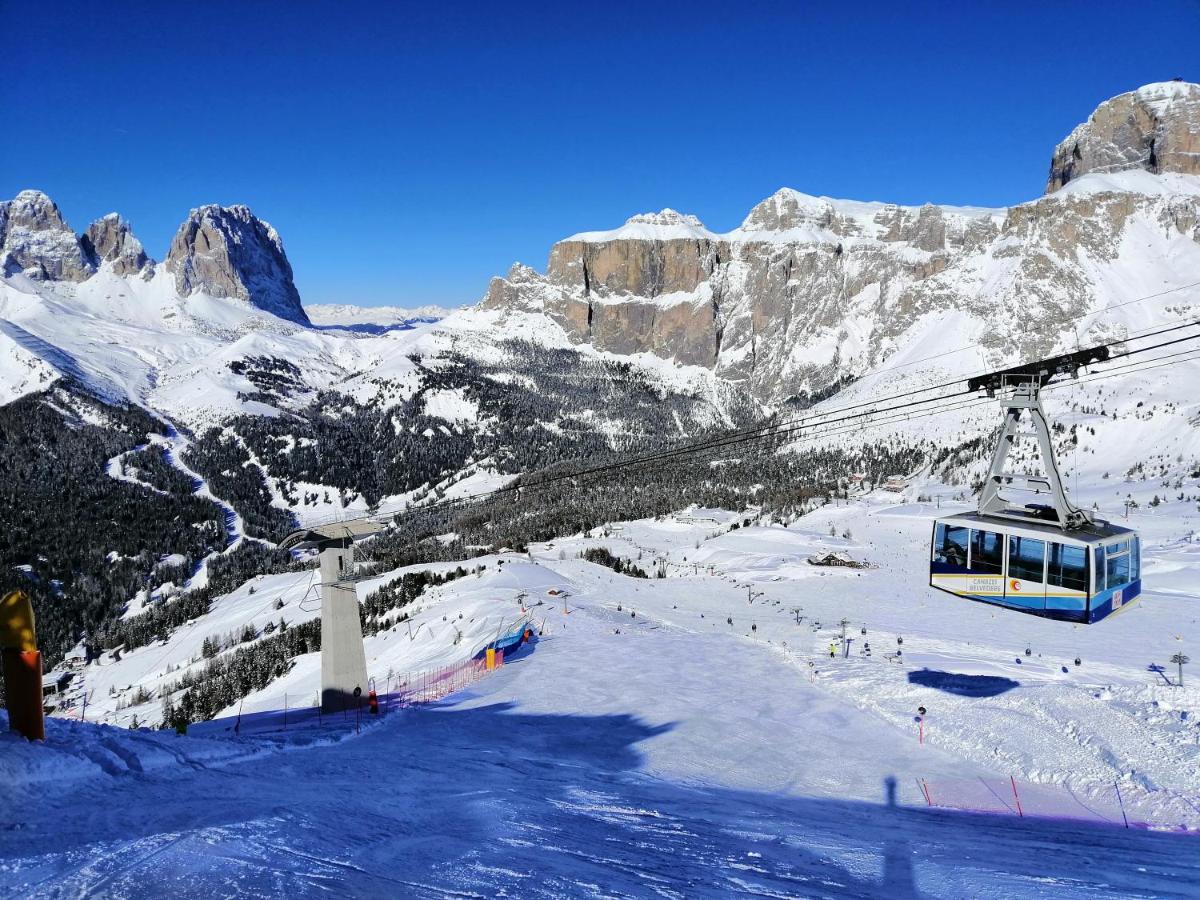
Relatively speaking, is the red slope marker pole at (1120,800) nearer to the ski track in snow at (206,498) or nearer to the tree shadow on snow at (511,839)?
the tree shadow on snow at (511,839)

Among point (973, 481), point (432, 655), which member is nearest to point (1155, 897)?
point (432, 655)

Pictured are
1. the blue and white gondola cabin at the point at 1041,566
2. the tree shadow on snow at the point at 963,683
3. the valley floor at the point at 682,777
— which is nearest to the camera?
the valley floor at the point at 682,777

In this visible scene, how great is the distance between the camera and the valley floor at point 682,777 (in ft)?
31.0

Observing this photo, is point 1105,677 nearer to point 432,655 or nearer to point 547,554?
point 432,655

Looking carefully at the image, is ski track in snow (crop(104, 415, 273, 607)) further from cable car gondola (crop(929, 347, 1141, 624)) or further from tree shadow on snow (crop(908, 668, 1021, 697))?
cable car gondola (crop(929, 347, 1141, 624))

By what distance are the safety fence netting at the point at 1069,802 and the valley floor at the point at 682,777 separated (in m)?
0.13

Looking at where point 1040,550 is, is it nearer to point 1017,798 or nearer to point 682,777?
point 1017,798

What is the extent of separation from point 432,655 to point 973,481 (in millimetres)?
95276

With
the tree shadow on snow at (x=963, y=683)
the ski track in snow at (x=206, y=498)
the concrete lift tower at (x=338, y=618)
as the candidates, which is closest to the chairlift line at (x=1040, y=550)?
the tree shadow on snow at (x=963, y=683)

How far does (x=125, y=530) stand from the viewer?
152 metres

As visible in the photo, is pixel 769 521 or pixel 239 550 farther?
pixel 239 550

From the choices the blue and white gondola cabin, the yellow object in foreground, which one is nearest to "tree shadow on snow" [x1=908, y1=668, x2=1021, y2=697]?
the blue and white gondola cabin

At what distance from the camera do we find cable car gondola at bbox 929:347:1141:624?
19.0 m

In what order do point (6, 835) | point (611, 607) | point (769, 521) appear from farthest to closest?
1. point (769, 521)
2. point (611, 607)
3. point (6, 835)
